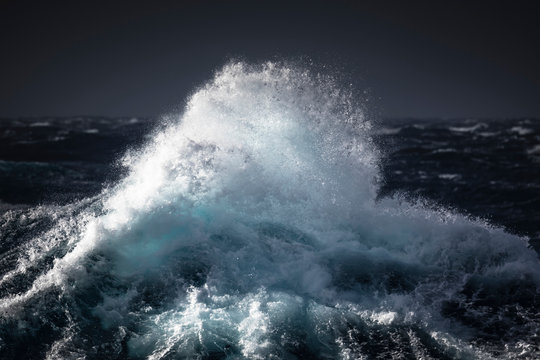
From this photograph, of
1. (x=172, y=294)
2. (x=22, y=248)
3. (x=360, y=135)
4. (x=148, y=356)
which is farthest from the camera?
(x=360, y=135)

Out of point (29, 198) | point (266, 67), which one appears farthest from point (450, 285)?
point (29, 198)

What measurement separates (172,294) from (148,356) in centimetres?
160

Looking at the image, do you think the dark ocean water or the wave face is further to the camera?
the dark ocean water

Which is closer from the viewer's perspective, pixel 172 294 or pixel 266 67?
pixel 172 294

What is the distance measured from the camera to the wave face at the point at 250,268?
688 cm

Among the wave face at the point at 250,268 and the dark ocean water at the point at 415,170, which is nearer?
the wave face at the point at 250,268

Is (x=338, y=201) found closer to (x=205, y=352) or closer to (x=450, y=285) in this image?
(x=450, y=285)

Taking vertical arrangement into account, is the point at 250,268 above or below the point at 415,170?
above

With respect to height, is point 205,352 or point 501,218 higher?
point 205,352

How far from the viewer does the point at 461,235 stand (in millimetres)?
10102

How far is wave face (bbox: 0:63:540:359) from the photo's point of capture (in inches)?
271

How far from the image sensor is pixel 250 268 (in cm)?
872

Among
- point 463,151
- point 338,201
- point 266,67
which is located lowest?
point 463,151

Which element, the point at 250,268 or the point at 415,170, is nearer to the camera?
the point at 250,268
